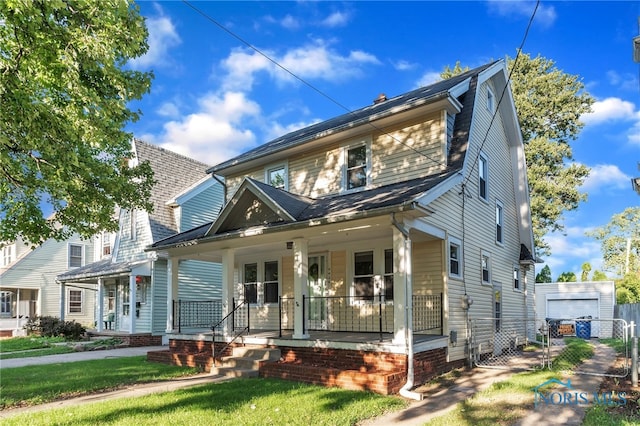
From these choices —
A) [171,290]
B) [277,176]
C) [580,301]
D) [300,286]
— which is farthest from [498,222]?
[580,301]

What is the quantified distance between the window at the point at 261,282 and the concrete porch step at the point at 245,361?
374cm

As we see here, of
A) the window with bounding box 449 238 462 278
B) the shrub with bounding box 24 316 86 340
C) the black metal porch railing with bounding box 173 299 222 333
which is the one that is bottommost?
the shrub with bounding box 24 316 86 340

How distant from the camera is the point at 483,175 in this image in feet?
46.2

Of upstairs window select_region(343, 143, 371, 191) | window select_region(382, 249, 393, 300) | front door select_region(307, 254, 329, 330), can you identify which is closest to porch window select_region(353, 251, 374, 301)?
window select_region(382, 249, 393, 300)

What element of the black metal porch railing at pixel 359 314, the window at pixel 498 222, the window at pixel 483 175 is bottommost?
the black metal porch railing at pixel 359 314

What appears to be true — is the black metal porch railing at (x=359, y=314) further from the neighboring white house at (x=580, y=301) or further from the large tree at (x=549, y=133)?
the large tree at (x=549, y=133)

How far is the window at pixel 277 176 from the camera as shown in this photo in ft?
48.9

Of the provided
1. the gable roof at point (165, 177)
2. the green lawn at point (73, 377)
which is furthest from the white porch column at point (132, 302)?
the green lawn at point (73, 377)

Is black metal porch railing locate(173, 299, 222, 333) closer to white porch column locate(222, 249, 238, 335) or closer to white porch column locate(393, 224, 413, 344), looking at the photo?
white porch column locate(222, 249, 238, 335)

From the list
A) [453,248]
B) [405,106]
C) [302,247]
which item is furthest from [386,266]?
[405,106]

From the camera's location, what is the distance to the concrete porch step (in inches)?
396

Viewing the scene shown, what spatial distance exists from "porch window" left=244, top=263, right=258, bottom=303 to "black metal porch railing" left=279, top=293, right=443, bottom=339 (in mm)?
1612

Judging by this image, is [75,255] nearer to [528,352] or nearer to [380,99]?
[380,99]

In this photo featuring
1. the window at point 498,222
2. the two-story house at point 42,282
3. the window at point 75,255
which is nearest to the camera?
the window at point 498,222
